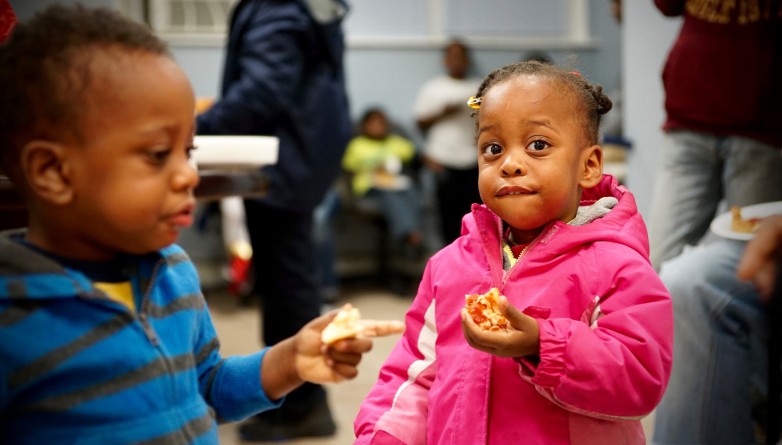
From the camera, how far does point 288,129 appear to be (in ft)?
8.64

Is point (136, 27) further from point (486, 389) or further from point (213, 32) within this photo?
point (213, 32)

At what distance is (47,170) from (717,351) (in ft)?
5.41

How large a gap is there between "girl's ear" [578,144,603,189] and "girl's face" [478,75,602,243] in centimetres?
3

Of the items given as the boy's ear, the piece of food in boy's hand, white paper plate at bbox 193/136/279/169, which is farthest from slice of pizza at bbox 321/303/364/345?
white paper plate at bbox 193/136/279/169

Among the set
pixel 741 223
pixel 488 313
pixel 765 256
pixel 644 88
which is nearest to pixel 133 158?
pixel 488 313

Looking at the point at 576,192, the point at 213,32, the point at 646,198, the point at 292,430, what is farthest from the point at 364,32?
the point at 576,192

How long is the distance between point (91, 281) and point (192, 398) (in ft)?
0.63

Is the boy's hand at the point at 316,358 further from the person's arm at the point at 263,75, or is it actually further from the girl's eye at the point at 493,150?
the person's arm at the point at 263,75

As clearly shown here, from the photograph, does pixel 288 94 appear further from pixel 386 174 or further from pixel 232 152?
pixel 386 174

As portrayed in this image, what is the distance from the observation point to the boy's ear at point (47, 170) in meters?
0.84

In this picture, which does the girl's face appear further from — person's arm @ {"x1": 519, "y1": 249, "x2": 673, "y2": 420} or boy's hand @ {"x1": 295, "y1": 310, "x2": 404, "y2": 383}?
boy's hand @ {"x1": 295, "y1": 310, "x2": 404, "y2": 383}

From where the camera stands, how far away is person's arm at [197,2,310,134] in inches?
98.7

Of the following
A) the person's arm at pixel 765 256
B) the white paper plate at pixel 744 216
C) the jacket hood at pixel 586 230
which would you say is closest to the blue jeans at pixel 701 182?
the white paper plate at pixel 744 216

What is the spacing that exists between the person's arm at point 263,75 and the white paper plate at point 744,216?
55.6 inches
